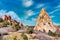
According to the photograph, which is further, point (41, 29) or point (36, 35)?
point (41, 29)

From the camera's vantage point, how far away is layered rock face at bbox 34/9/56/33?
53625 mm

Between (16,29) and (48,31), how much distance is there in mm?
9629

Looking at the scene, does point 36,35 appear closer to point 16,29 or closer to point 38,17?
point 16,29

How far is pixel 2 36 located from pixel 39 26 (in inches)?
621

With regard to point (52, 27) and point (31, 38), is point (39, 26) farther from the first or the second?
point (31, 38)

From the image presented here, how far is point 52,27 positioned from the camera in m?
54.3

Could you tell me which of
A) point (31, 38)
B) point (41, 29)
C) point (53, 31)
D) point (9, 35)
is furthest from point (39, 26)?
point (9, 35)

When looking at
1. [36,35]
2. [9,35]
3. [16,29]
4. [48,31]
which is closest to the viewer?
[9,35]

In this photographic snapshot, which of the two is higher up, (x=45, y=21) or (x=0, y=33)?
(x=45, y=21)

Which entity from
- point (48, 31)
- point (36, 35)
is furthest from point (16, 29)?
point (48, 31)

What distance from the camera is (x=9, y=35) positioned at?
40.8m

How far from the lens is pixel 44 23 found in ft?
179

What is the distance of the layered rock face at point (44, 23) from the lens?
176ft

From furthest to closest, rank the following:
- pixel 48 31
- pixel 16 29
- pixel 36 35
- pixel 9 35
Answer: pixel 48 31
pixel 16 29
pixel 36 35
pixel 9 35
